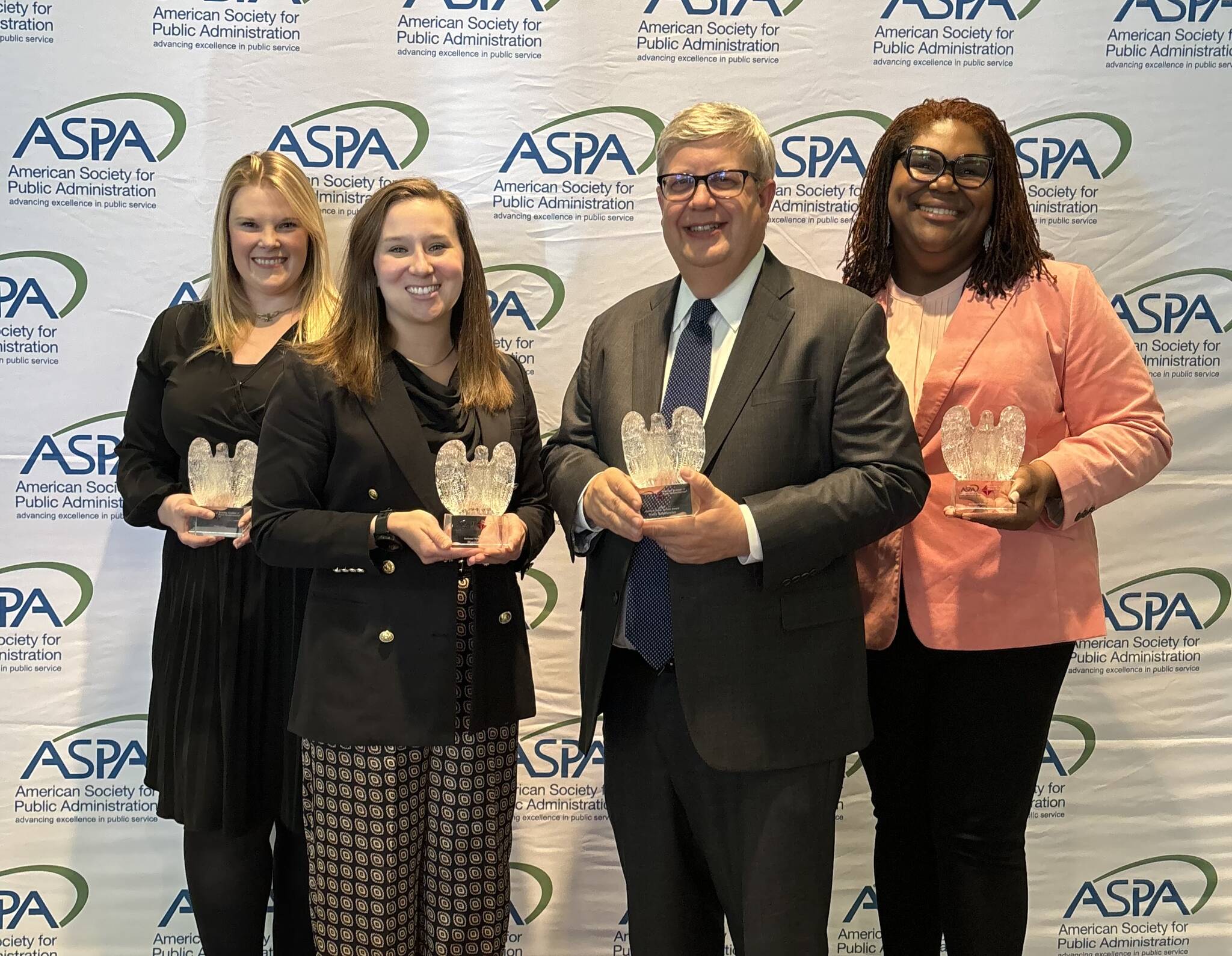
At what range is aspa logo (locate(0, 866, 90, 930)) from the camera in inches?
126

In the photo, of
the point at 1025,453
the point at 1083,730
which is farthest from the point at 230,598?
the point at 1083,730

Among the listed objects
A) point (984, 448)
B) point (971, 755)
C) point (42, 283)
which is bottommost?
point (971, 755)

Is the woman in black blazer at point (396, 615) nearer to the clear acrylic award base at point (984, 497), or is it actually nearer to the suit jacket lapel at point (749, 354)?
the suit jacket lapel at point (749, 354)

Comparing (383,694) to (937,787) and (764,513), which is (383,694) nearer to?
(764,513)

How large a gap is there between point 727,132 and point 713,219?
0.17 meters

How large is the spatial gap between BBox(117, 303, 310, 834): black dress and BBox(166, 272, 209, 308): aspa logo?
2.00 ft

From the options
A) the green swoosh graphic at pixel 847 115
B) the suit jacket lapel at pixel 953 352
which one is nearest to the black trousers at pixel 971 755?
the suit jacket lapel at pixel 953 352

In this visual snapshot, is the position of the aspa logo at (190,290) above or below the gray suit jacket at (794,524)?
above

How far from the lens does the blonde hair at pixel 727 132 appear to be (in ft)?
6.50

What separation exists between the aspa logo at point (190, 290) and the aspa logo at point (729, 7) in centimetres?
157

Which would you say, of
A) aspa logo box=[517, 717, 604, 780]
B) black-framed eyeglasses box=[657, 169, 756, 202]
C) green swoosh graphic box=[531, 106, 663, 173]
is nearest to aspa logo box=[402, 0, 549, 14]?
green swoosh graphic box=[531, 106, 663, 173]

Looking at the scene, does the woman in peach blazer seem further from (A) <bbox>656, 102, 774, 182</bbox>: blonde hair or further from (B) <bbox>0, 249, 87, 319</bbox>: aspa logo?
(B) <bbox>0, 249, 87, 319</bbox>: aspa logo

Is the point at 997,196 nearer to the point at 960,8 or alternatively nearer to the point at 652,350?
the point at 652,350

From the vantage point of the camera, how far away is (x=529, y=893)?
325 cm
